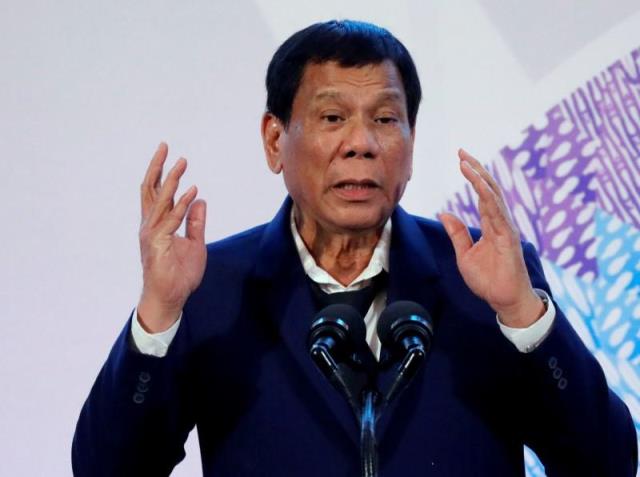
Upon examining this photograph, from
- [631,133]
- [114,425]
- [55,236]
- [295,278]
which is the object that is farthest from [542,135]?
[114,425]

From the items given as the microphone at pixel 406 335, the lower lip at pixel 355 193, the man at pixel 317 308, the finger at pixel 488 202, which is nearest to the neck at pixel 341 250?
the man at pixel 317 308

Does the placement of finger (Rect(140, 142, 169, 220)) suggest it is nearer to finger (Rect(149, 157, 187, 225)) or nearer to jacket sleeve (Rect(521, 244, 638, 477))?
finger (Rect(149, 157, 187, 225))

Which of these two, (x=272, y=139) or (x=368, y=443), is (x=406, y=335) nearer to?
(x=368, y=443)

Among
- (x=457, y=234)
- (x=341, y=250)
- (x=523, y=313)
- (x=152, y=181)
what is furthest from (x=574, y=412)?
(x=152, y=181)

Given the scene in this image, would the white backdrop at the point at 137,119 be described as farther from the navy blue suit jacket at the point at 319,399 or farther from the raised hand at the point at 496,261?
the raised hand at the point at 496,261

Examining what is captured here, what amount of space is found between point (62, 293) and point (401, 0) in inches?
40.9

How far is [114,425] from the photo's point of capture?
2105mm

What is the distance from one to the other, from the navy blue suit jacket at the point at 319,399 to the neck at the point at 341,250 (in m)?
0.09

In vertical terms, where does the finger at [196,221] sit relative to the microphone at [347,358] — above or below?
above

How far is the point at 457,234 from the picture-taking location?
2145 millimetres

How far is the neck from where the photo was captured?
242 cm

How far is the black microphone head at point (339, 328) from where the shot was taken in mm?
1836

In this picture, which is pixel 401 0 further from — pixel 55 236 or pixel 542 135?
pixel 55 236

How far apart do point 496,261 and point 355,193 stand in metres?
0.32
